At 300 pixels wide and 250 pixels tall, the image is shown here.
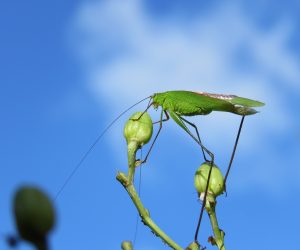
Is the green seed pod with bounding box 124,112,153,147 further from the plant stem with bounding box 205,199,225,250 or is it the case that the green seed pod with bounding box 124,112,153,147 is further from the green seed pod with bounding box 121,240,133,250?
the green seed pod with bounding box 121,240,133,250

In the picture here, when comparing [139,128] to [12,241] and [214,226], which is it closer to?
[214,226]

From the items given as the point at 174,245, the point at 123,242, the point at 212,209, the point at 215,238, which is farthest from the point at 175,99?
the point at 123,242

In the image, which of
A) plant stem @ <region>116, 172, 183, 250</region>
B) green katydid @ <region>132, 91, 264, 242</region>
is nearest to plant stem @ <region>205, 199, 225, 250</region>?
green katydid @ <region>132, 91, 264, 242</region>

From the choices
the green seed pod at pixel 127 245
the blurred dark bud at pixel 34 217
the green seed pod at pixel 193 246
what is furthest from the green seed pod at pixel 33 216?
the green seed pod at pixel 193 246

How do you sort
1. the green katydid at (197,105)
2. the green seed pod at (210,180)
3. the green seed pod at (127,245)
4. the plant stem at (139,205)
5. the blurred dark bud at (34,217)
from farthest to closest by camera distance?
1. the green katydid at (197,105)
2. the green seed pod at (210,180)
3. the plant stem at (139,205)
4. the green seed pod at (127,245)
5. the blurred dark bud at (34,217)

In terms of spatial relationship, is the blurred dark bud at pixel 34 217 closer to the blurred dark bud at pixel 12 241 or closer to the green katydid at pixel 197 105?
the blurred dark bud at pixel 12 241

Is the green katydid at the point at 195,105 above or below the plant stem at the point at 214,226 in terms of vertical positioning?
above

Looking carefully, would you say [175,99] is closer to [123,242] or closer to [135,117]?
[135,117]
